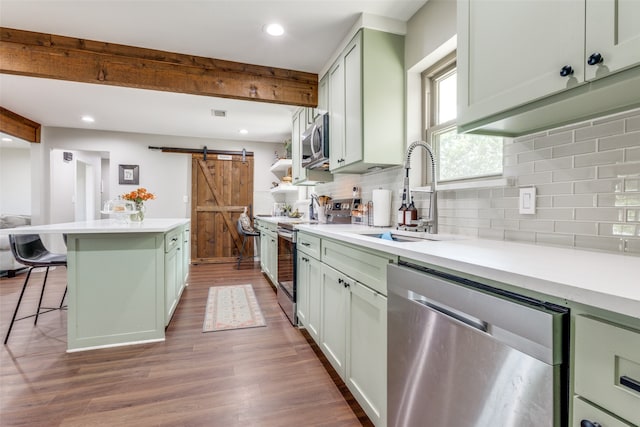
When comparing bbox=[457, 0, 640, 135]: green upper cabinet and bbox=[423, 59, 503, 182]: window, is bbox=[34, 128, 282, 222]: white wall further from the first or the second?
bbox=[457, 0, 640, 135]: green upper cabinet

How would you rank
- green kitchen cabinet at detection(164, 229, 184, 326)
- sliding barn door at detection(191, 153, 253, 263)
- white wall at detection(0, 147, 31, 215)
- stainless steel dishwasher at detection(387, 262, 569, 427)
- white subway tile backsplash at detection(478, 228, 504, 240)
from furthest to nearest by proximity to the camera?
white wall at detection(0, 147, 31, 215) < sliding barn door at detection(191, 153, 253, 263) < green kitchen cabinet at detection(164, 229, 184, 326) < white subway tile backsplash at detection(478, 228, 504, 240) < stainless steel dishwasher at detection(387, 262, 569, 427)

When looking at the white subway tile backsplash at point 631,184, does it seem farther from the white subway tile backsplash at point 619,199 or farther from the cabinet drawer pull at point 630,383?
the cabinet drawer pull at point 630,383

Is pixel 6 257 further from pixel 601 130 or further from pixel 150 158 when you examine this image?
pixel 601 130

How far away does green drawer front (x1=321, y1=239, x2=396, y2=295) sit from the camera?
1.33m

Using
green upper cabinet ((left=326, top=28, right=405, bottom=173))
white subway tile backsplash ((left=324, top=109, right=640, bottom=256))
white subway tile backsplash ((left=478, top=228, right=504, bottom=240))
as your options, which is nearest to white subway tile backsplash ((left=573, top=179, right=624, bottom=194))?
white subway tile backsplash ((left=324, top=109, right=640, bottom=256))

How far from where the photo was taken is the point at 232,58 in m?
2.97

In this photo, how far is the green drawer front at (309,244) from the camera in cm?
217

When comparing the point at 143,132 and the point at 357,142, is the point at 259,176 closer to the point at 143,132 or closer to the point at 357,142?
the point at 143,132

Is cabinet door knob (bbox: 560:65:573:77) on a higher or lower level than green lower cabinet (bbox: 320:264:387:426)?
higher

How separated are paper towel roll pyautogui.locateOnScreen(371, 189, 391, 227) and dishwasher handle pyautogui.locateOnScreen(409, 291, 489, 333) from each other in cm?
138

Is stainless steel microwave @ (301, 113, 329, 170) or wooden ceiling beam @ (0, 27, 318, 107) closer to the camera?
wooden ceiling beam @ (0, 27, 318, 107)

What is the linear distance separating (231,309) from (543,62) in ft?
9.99

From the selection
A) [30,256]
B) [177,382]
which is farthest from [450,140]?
[30,256]

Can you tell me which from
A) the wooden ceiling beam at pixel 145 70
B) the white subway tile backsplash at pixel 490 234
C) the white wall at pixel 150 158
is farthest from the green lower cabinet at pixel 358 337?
the white wall at pixel 150 158
